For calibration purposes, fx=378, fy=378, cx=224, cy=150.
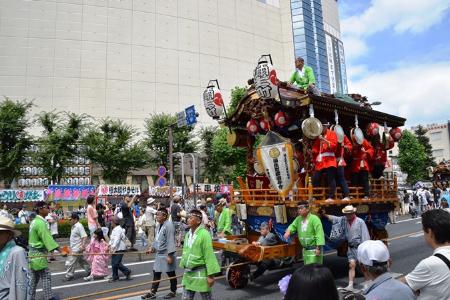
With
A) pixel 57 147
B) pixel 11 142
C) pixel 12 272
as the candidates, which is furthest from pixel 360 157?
pixel 11 142

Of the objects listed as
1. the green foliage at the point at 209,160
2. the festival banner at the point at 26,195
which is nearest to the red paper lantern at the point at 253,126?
the festival banner at the point at 26,195

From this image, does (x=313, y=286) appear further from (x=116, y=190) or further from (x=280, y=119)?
(x=116, y=190)

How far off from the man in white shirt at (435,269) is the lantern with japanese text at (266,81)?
514 cm

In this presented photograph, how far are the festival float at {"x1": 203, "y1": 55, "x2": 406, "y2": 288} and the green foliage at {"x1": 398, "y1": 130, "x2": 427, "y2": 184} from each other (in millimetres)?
38814

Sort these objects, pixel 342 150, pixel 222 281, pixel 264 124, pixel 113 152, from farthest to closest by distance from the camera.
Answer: pixel 113 152, pixel 264 124, pixel 342 150, pixel 222 281

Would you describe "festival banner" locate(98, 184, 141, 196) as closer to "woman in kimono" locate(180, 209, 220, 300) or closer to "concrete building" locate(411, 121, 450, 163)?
"woman in kimono" locate(180, 209, 220, 300)

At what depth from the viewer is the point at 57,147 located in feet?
92.1

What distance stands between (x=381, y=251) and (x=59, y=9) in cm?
4609

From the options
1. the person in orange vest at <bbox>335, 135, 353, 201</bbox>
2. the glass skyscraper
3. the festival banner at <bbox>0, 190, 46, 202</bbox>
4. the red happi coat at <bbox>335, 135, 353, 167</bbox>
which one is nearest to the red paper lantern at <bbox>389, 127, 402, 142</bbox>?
the red happi coat at <bbox>335, 135, 353, 167</bbox>

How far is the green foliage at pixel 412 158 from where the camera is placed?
148 feet

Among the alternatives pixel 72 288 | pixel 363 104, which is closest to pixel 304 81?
pixel 363 104

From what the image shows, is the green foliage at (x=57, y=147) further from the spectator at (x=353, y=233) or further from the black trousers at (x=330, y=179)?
the spectator at (x=353, y=233)

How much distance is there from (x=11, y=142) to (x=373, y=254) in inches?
1180

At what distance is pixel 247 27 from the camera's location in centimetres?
5394
